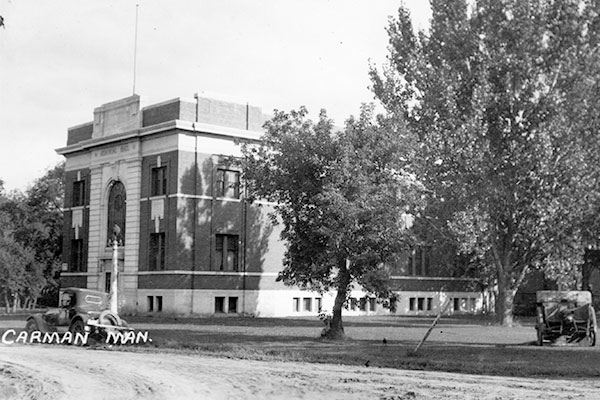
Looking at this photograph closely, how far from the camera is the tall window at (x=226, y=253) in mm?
50969

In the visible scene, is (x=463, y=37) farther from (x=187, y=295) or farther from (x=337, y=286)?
(x=187, y=295)

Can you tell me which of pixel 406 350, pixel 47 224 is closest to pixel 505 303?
pixel 406 350

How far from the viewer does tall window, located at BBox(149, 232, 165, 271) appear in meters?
50.1

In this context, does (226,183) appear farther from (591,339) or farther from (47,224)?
(47,224)

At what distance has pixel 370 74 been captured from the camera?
139 ft

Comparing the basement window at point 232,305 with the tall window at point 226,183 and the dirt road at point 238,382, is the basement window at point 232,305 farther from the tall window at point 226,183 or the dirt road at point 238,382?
the dirt road at point 238,382

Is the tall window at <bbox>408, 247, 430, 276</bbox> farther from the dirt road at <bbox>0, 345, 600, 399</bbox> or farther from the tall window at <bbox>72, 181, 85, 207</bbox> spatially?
the dirt road at <bbox>0, 345, 600, 399</bbox>

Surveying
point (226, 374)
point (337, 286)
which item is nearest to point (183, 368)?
point (226, 374)

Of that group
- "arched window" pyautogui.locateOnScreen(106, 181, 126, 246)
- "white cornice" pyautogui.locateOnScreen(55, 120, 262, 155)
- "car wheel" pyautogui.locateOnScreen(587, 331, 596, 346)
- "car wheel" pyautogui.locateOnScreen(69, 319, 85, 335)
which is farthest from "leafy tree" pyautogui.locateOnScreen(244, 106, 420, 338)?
"arched window" pyautogui.locateOnScreen(106, 181, 126, 246)

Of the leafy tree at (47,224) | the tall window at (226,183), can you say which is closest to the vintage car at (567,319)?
the tall window at (226,183)

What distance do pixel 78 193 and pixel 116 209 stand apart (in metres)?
5.60

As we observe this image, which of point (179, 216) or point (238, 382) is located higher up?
point (179, 216)

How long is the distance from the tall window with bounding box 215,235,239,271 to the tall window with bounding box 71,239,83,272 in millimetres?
12156

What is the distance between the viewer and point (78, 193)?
193ft
